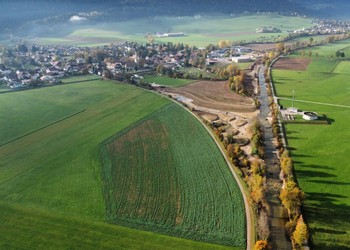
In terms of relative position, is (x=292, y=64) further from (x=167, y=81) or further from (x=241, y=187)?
(x=241, y=187)

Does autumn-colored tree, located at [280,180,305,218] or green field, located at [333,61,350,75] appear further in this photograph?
green field, located at [333,61,350,75]

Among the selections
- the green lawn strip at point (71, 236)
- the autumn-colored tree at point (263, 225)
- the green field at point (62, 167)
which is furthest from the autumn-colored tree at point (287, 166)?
the green field at point (62, 167)

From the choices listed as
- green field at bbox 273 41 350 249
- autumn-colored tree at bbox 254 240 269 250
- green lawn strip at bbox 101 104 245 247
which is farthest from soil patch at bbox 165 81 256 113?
autumn-colored tree at bbox 254 240 269 250

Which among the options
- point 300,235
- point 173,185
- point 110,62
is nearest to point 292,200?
point 300,235

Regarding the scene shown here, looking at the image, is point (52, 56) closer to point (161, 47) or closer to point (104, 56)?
point (104, 56)

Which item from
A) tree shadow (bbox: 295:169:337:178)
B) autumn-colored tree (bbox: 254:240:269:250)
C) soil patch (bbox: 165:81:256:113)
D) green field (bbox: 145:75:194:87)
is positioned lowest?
autumn-colored tree (bbox: 254:240:269:250)

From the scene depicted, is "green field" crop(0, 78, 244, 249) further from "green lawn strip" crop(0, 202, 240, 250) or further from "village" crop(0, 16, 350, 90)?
"village" crop(0, 16, 350, 90)
